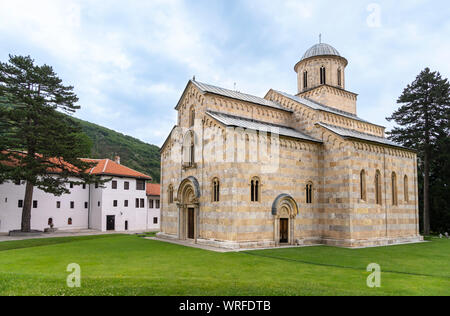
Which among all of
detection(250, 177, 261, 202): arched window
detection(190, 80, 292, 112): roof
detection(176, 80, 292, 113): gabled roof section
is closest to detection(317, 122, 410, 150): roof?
detection(176, 80, 292, 113): gabled roof section

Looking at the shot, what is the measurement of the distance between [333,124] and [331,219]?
8516 millimetres

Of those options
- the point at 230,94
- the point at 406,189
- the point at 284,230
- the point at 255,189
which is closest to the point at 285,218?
the point at 284,230

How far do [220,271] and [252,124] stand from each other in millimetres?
13298

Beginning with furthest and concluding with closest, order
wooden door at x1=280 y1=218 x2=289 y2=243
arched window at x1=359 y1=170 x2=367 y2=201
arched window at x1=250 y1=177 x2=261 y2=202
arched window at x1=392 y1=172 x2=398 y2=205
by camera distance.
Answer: arched window at x1=392 y1=172 x2=398 y2=205 → arched window at x1=359 y1=170 x2=367 y2=201 → wooden door at x1=280 y1=218 x2=289 y2=243 → arched window at x1=250 y1=177 x2=261 y2=202

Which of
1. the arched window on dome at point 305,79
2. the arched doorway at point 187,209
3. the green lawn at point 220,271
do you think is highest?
the arched window on dome at point 305,79

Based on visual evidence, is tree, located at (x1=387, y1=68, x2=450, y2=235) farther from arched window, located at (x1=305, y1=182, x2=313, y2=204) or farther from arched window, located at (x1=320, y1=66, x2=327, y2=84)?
arched window, located at (x1=305, y1=182, x2=313, y2=204)

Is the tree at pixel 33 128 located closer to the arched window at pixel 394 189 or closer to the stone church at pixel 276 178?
the stone church at pixel 276 178

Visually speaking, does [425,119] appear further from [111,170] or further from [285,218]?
[111,170]

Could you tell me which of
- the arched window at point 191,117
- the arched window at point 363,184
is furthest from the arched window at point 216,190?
the arched window at point 363,184

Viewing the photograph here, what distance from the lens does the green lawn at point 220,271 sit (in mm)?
9609

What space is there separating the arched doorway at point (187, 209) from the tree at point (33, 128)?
12593mm

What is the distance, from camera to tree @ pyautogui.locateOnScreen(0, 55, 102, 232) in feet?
96.4

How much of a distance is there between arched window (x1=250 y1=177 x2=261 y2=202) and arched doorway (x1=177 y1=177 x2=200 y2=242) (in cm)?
448

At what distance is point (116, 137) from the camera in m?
113
